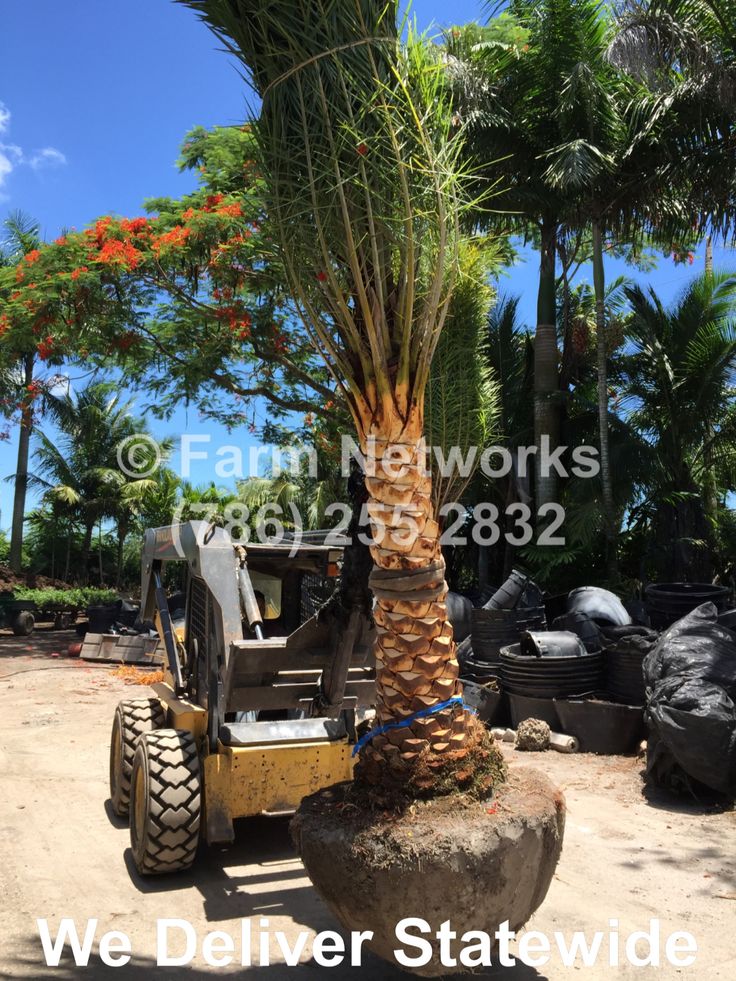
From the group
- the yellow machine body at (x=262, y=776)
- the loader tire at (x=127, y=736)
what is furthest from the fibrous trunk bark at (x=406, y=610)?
the loader tire at (x=127, y=736)

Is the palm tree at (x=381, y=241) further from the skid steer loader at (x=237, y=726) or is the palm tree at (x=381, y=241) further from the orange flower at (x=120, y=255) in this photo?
the orange flower at (x=120, y=255)

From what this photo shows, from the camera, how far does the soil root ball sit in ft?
10.3

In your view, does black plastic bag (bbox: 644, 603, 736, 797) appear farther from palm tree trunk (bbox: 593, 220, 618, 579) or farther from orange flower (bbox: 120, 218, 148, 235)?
orange flower (bbox: 120, 218, 148, 235)

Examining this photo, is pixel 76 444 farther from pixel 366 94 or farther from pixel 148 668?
pixel 366 94

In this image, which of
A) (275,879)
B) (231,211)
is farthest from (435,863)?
(231,211)

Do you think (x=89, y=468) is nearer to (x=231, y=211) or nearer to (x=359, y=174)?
(x=231, y=211)

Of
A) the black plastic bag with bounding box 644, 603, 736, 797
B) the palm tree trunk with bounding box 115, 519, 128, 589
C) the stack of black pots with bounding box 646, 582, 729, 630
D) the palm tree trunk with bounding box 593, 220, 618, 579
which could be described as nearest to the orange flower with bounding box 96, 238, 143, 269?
the palm tree trunk with bounding box 593, 220, 618, 579

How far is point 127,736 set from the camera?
6.23 metres

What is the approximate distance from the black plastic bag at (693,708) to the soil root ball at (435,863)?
3723mm

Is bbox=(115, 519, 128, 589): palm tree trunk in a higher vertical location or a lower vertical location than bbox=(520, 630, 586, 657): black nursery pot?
higher

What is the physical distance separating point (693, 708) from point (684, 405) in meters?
9.78

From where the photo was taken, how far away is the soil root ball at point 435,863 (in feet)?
10.3

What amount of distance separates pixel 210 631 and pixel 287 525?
1841cm

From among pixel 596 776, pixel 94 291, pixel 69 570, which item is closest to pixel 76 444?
pixel 69 570
